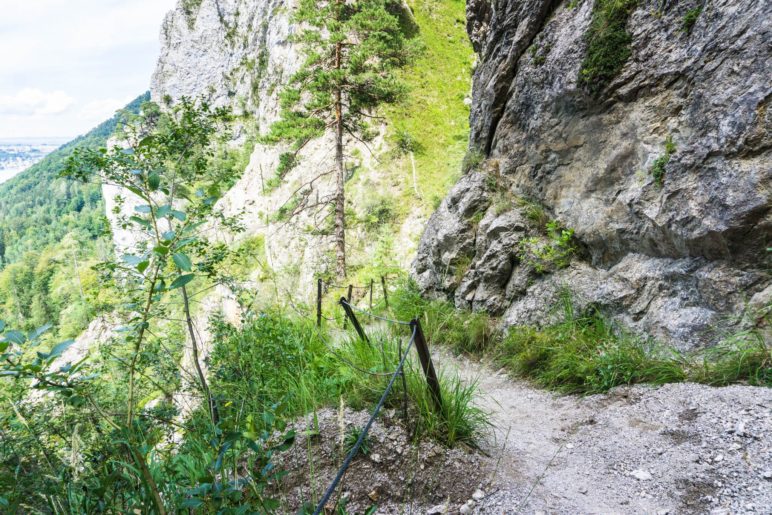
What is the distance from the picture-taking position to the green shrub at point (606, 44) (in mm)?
5586

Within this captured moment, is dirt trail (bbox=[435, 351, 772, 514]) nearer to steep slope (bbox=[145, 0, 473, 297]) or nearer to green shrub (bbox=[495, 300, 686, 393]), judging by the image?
green shrub (bbox=[495, 300, 686, 393])

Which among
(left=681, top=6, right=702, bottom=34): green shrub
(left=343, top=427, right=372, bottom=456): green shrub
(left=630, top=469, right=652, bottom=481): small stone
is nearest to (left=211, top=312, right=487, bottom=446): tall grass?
(left=343, top=427, right=372, bottom=456): green shrub

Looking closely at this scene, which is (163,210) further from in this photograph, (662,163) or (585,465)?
(662,163)

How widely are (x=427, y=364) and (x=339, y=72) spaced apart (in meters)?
11.8

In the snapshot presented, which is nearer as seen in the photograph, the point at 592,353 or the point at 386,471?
the point at 386,471

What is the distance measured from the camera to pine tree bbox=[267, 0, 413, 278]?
12656 millimetres

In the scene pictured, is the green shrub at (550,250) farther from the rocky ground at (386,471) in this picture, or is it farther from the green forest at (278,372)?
the rocky ground at (386,471)

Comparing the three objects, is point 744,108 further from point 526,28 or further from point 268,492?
point 268,492

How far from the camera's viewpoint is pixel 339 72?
490 inches

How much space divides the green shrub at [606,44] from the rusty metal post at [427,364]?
5254 mm

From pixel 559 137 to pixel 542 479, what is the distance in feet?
18.4

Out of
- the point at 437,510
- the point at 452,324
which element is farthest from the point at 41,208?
the point at 437,510

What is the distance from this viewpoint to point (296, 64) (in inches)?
1126

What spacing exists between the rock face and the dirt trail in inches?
44.2
